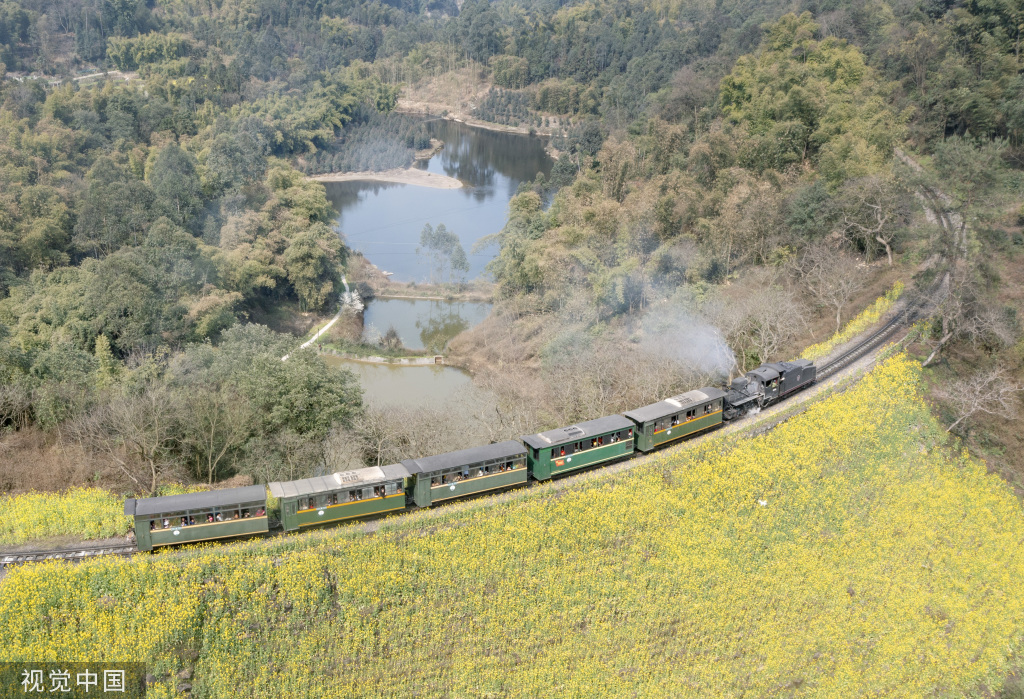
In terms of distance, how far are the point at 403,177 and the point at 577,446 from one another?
68.1m

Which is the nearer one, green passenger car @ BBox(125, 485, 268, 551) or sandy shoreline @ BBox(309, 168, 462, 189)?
green passenger car @ BBox(125, 485, 268, 551)

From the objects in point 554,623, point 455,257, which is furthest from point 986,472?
point 455,257

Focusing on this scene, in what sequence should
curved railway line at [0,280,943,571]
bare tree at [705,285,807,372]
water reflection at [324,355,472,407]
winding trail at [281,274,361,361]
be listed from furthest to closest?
winding trail at [281,274,361,361] → water reflection at [324,355,472,407] → bare tree at [705,285,807,372] → curved railway line at [0,280,943,571]

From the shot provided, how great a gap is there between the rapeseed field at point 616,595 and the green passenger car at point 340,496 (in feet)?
1.55

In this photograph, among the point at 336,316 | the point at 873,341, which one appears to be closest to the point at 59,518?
the point at 873,341

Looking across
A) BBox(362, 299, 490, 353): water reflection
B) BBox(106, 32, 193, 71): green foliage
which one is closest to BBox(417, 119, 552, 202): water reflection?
BBox(362, 299, 490, 353): water reflection

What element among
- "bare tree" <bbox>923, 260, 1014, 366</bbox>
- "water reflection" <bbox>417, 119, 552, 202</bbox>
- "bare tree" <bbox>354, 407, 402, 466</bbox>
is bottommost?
"water reflection" <bbox>417, 119, 552, 202</bbox>

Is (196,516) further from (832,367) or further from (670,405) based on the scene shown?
(832,367)

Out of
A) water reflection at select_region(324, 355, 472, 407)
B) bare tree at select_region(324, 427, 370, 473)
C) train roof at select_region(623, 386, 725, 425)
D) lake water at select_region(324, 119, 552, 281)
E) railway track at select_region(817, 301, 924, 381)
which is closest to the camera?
train roof at select_region(623, 386, 725, 425)

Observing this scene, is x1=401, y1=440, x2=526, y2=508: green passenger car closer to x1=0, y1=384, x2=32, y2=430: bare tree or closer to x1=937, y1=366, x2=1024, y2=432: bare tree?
x1=937, y1=366, x2=1024, y2=432: bare tree

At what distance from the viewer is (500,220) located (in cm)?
6750

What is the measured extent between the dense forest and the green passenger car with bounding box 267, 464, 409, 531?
5434mm

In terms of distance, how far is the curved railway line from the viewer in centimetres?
1590

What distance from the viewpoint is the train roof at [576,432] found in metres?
19.1
